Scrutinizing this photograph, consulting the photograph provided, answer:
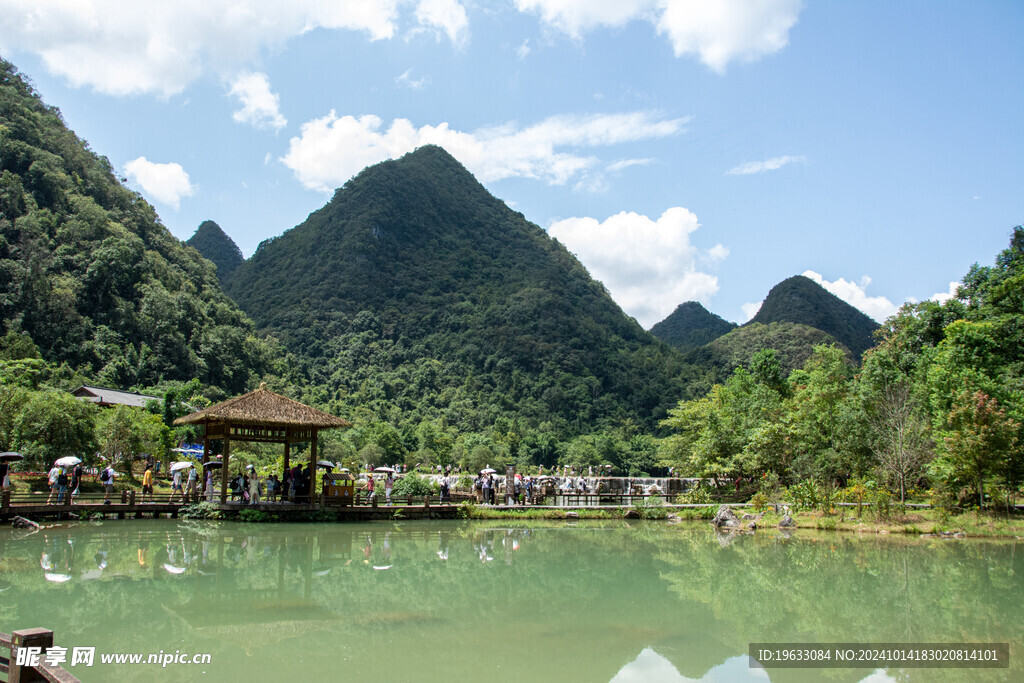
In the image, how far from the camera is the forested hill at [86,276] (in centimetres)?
4466

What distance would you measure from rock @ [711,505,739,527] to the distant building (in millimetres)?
27413

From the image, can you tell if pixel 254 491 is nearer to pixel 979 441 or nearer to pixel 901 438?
pixel 901 438

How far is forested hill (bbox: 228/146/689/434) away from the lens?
76.1 m

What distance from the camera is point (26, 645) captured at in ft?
14.3

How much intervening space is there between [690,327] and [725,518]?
122 m

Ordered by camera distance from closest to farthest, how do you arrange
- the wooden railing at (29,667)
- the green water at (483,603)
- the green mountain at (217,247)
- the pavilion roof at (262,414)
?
the wooden railing at (29,667) → the green water at (483,603) → the pavilion roof at (262,414) → the green mountain at (217,247)

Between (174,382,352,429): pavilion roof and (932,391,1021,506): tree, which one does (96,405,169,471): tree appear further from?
(932,391,1021,506): tree

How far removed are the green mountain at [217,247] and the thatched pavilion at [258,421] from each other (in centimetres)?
10245

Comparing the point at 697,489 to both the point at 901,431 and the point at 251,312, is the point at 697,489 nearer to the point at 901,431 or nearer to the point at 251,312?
the point at 901,431

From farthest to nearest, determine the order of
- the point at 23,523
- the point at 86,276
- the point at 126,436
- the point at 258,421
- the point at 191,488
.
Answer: the point at 86,276 → the point at 126,436 → the point at 191,488 → the point at 258,421 → the point at 23,523

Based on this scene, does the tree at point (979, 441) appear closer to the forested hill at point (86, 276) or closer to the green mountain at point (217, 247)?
the forested hill at point (86, 276)

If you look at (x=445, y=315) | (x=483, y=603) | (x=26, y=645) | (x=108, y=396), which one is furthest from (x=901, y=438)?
(x=445, y=315)

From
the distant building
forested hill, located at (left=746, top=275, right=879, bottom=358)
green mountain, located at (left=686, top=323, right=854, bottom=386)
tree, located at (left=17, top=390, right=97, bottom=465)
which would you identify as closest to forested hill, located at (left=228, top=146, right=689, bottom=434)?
green mountain, located at (left=686, top=323, right=854, bottom=386)

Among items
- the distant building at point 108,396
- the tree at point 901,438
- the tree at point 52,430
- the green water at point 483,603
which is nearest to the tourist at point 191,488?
the green water at point 483,603
